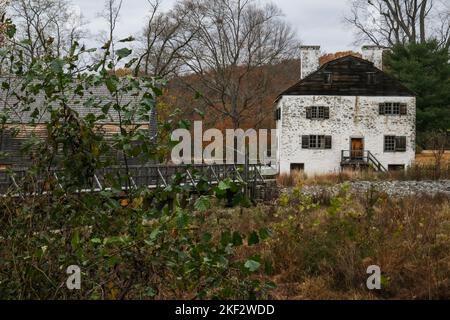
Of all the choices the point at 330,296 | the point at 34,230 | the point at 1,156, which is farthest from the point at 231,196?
the point at 330,296

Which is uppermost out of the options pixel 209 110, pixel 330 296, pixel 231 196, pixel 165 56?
pixel 165 56

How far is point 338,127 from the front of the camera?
3256cm

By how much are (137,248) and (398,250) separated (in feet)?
17.2

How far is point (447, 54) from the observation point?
37.1 meters

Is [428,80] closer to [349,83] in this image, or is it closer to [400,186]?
[349,83]

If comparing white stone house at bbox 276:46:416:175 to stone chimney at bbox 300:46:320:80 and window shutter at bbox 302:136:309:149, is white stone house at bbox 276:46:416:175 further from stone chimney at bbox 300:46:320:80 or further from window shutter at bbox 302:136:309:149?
stone chimney at bbox 300:46:320:80

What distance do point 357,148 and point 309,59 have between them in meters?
6.22

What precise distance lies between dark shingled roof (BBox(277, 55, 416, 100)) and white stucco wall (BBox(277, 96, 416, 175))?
317 mm

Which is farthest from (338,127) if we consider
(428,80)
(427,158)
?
→ (428,80)

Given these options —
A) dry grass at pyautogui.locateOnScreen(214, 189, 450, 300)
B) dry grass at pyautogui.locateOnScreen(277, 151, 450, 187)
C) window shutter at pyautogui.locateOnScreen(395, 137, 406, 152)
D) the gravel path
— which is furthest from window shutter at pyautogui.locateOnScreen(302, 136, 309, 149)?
dry grass at pyautogui.locateOnScreen(214, 189, 450, 300)

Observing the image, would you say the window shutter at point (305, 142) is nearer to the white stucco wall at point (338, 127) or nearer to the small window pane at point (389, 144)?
the white stucco wall at point (338, 127)

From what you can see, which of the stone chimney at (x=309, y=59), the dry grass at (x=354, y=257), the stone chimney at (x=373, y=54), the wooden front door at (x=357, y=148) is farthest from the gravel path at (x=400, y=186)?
the stone chimney at (x=373, y=54)

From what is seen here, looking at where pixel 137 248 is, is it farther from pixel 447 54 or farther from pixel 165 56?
pixel 447 54

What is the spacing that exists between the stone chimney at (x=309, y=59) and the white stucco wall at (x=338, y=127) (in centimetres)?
208
